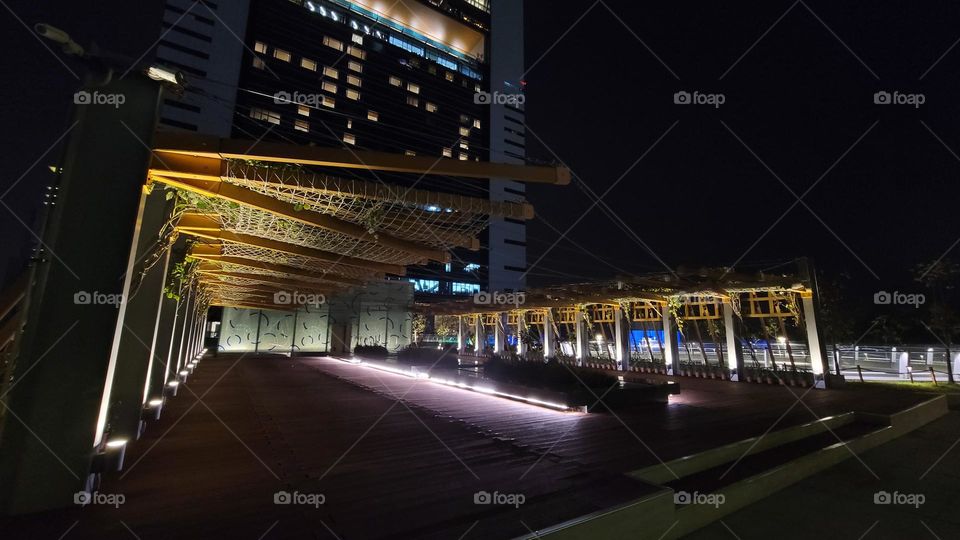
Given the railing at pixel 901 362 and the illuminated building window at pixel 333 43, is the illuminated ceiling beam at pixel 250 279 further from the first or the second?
the illuminated building window at pixel 333 43

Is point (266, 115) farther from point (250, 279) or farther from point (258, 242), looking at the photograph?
point (258, 242)

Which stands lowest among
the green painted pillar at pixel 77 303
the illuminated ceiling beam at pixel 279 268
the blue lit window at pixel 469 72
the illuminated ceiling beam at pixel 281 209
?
the green painted pillar at pixel 77 303

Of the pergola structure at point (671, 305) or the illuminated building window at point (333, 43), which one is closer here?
the pergola structure at point (671, 305)

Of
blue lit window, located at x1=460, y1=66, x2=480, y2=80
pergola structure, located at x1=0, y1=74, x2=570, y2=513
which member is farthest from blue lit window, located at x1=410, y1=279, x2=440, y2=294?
pergola structure, located at x1=0, y1=74, x2=570, y2=513

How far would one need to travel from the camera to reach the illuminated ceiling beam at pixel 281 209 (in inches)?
167

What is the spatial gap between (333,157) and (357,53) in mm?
52496

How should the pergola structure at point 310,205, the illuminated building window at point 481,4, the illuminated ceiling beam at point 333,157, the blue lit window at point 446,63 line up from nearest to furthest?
the illuminated ceiling beam at point 333,157, the pergola structure at point 310,205, the blue lit window at point 446,63, the illuminated building window at point 481,4

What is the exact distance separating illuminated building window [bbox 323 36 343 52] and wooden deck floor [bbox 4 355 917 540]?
48956 mm

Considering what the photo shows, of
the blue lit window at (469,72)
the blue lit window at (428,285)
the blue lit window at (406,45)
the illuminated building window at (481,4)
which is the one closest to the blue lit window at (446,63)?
the blue lit window at (469,72)

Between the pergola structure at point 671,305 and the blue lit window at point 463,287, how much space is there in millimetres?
32353

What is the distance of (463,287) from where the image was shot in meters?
54.6

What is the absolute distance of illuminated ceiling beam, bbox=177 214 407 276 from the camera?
5.84m

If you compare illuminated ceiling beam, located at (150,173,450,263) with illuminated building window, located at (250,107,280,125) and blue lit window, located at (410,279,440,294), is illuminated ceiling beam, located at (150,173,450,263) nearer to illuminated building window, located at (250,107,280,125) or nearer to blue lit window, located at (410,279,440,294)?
illuminated building window, located at (250,107,280,125)

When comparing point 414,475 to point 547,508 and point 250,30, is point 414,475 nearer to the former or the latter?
point 547,508
